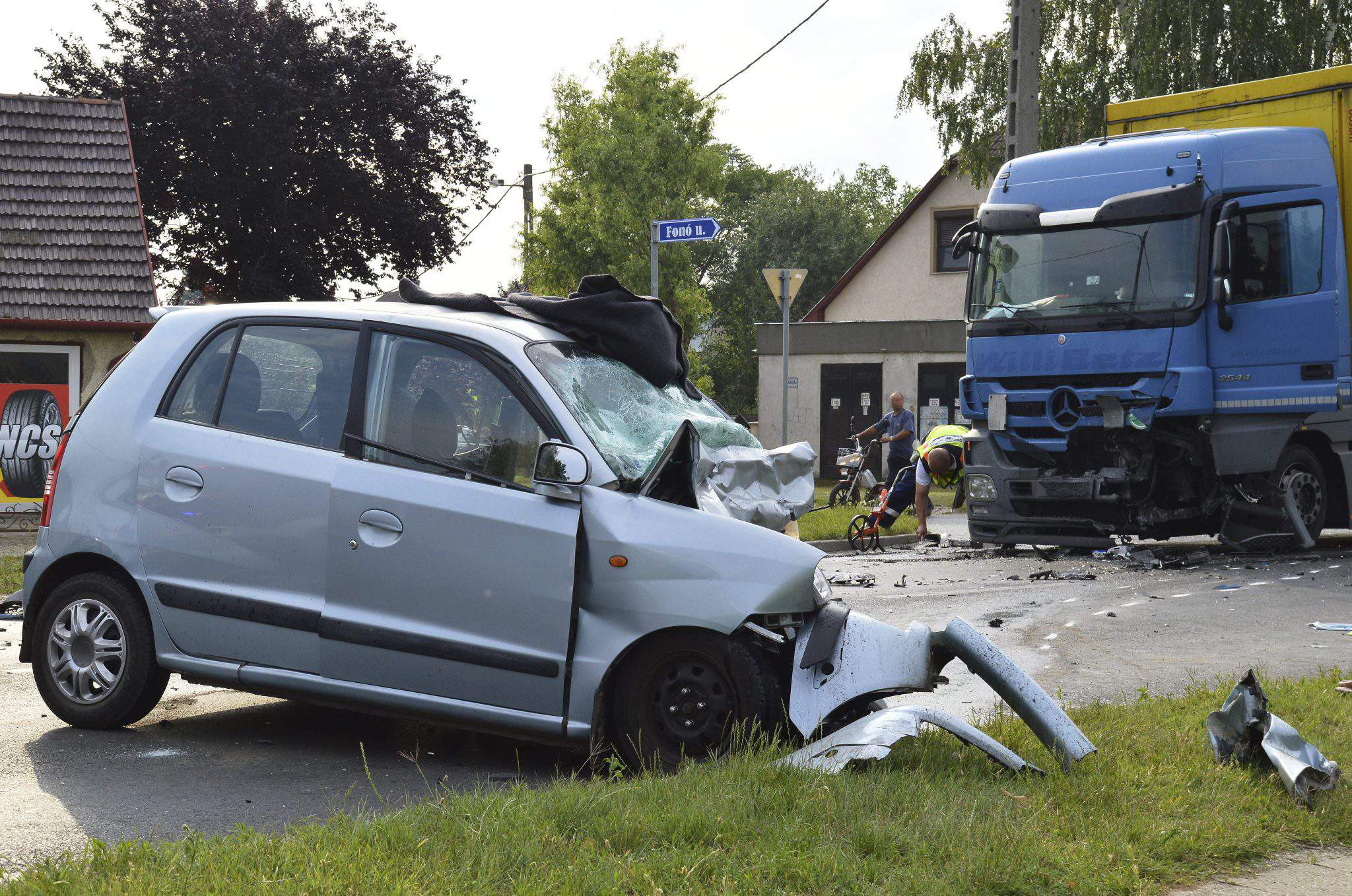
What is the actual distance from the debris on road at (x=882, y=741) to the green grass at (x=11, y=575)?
24.2ft

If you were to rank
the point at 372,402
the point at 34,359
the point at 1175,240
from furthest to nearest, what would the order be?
the point at 34,359 → the point at 1175,240 → the point at 372,402

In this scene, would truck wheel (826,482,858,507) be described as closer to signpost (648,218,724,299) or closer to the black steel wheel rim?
signpost (648,218,724,299)

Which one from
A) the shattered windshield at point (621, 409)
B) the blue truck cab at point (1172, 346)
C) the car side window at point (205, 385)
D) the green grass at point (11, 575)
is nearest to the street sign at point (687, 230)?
Answer: the blue truck cab at point (1172, 346)

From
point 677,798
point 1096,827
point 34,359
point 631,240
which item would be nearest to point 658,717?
point 677,798

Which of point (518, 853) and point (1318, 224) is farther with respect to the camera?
point (1318, 224)

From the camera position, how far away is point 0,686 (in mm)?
7051

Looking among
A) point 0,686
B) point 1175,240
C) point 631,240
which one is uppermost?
point 631,240

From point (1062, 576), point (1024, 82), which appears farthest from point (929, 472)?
point (1024, 82)

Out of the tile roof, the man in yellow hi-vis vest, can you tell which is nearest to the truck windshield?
the man in yellow hi-vis vest

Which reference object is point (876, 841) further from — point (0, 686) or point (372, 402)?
point (0, 686)

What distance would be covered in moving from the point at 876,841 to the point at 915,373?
27.6m

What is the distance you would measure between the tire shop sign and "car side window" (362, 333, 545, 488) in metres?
14.4

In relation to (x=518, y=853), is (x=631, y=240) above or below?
above

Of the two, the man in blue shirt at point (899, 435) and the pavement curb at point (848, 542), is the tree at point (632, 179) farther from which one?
the pavement curb at point (848, 542)
